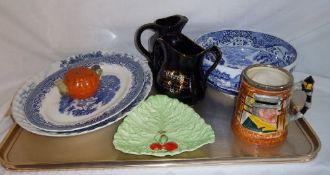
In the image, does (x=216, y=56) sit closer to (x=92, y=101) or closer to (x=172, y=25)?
(x=172, y=25)

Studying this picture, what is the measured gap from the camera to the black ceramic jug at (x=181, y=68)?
1.95 ft

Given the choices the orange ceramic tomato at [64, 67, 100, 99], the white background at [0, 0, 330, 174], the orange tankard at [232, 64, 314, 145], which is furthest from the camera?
the white background at [0, 0, 330, 174]

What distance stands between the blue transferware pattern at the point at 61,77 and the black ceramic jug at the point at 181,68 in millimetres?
48

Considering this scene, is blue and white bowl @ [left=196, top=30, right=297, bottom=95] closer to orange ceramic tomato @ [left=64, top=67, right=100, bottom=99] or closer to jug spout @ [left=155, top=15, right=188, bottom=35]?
jug spout @ [left=155, top=15, right=188, bottom=35]

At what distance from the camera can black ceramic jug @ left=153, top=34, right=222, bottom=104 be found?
0.60m

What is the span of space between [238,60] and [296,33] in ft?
0.52

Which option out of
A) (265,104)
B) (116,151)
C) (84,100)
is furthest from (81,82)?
(265,104)

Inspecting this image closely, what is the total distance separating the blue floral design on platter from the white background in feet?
0.50

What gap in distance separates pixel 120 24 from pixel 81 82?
0.67 feet

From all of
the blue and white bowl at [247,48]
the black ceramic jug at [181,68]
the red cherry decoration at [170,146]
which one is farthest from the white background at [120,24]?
the red cherry decoration at [170,146]

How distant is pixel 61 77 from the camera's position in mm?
693


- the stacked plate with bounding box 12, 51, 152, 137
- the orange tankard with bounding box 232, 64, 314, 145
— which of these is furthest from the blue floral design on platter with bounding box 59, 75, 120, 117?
the orange tankard with bounding box 232, 64, 314, 145

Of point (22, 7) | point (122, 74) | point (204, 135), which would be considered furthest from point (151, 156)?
point (22, 7)

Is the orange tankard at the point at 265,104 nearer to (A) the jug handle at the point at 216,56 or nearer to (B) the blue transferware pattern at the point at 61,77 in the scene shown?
(A) the jug handle at the point at 216,56
